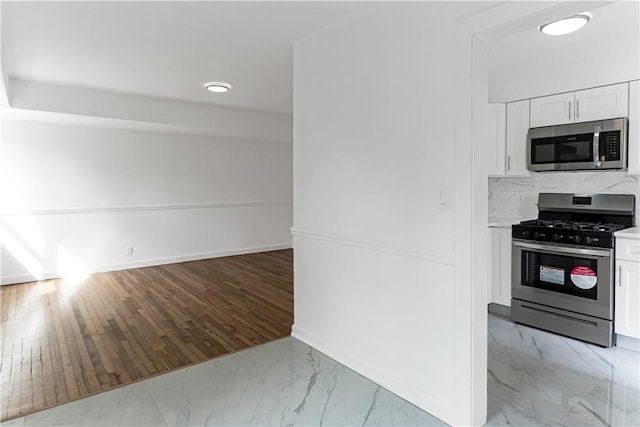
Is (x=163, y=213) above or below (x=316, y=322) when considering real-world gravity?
above

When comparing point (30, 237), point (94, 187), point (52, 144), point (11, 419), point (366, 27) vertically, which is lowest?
point (11, 419)

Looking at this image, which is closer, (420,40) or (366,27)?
(420,40)

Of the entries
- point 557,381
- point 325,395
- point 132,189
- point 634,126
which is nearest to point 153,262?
point 132,189

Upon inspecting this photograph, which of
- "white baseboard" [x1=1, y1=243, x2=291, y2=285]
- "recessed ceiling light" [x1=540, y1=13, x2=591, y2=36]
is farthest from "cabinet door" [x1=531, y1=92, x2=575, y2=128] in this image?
"white baseboard" [x1=1, y1=243, x2=291, y2=285]

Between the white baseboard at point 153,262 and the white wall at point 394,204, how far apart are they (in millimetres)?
3791

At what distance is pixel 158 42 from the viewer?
306 cm

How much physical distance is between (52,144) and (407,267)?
5.08 m

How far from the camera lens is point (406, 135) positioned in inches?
87.6

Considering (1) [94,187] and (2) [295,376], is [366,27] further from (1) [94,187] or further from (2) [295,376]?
(1) [94,187]

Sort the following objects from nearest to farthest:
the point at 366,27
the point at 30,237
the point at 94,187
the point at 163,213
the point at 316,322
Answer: the point at 366,27 → the point at 316,322 → the point at 30,237 → the point at 94,187 → the point at 163,213

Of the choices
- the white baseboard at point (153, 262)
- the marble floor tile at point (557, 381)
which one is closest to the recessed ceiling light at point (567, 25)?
the marble floor tile at point (557, 381)

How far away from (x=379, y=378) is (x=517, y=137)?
280cm

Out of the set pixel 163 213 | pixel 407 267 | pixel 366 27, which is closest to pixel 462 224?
pixel 407 267

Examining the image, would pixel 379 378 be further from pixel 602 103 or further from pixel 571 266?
pixel 602 103
